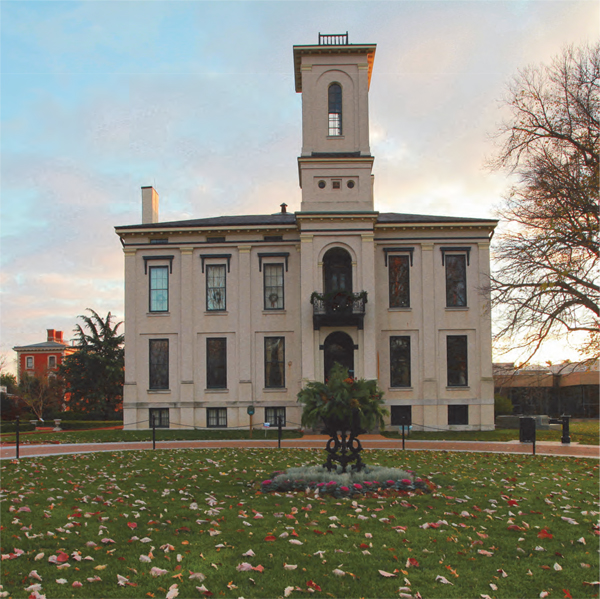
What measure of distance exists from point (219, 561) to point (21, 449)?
18312 millimetres

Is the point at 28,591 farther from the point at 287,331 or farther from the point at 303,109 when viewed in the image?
Answer: the point at 303,109

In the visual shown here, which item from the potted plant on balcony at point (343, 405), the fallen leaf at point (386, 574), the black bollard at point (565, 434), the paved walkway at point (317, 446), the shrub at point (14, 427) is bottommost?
the shrub at point (14, 427)

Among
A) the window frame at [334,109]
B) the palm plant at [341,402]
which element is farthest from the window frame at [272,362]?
the palm plant at [341,402]

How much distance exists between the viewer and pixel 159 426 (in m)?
33.0

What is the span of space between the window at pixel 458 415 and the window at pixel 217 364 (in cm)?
1176

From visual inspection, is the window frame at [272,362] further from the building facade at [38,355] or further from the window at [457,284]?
the building facade at [38,355]

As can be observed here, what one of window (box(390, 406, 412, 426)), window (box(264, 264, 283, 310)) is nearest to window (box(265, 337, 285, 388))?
window (box(264, 264, 283, 310))

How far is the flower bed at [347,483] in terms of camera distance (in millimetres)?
12180

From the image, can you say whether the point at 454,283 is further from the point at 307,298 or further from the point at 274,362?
the point at 274,362

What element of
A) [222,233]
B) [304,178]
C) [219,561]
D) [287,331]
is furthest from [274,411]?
[219,561]

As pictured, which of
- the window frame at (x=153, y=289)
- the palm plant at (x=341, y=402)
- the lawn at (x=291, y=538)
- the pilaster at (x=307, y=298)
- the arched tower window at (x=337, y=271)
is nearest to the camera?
the lawn at (x=291, y=538)

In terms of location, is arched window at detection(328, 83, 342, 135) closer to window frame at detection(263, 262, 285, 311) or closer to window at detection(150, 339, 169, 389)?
window frame at detection(263, 262, 285, 311)

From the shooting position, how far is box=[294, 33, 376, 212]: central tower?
3136 centimetres

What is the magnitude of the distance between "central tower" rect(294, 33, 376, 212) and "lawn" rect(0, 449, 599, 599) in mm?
19052
